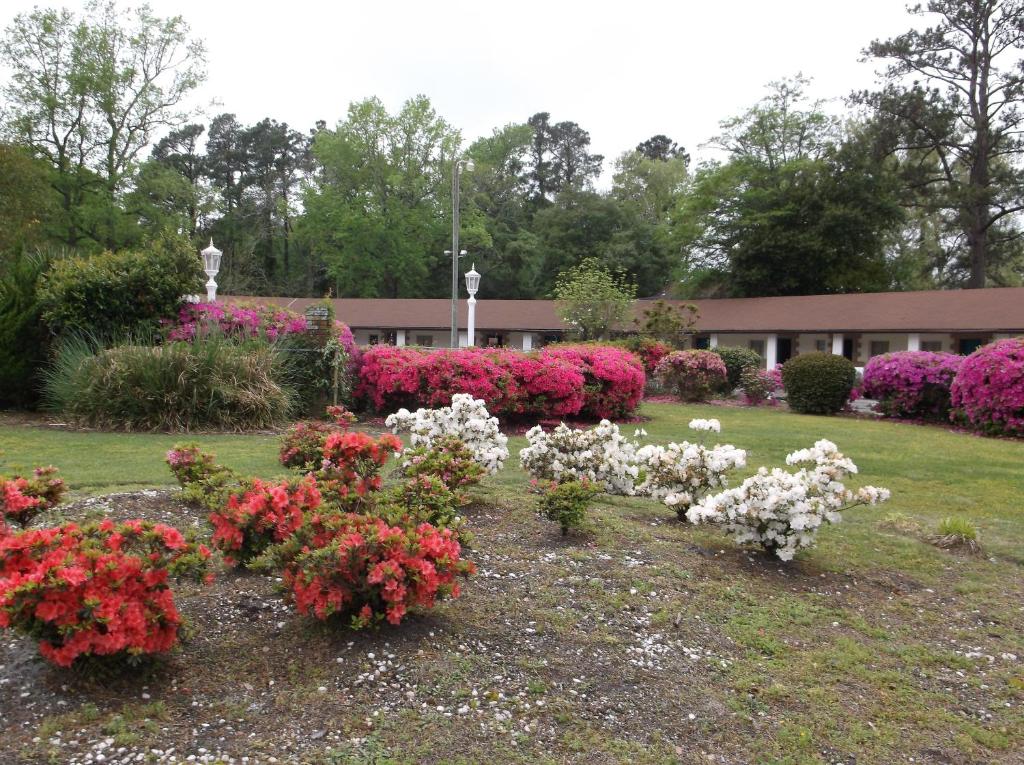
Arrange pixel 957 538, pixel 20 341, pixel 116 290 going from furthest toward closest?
pixel 116 290
pixel 20 341
pixel 957 538

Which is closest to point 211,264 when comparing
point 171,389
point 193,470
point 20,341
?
point 20,341

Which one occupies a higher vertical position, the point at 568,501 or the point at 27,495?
the point at 27,495

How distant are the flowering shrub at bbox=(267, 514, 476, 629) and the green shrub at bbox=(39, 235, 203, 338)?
10181 millimetres

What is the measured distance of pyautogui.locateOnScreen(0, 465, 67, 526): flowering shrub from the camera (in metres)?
3.51

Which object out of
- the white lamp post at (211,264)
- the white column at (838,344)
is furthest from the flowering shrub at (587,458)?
the white column at (838,344)

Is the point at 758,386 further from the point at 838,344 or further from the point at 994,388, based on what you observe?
the point at 838,344

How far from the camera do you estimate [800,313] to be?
29.5 m

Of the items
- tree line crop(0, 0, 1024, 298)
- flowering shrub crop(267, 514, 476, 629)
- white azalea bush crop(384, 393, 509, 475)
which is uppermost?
tree line crop(0, 0, 1024, 298)

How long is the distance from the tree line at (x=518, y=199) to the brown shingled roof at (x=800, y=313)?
5.26 meters

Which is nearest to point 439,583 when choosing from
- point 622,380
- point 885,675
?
point 885,675

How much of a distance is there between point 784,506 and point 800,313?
27259 millimetres

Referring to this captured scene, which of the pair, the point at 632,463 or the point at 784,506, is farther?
the point at 632,463

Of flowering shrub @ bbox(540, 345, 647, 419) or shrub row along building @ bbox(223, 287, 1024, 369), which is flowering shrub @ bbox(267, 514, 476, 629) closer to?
flowering shrub @ bbox(540, 345, 647, 419)

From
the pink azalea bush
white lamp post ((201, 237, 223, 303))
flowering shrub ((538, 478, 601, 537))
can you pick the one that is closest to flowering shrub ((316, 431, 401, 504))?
flowering shrub ((538, 478, 601, 537))
